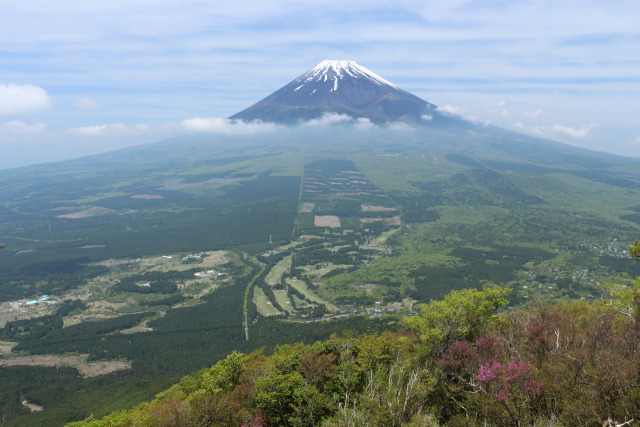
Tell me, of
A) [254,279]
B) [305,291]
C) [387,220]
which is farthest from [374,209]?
[305,291]

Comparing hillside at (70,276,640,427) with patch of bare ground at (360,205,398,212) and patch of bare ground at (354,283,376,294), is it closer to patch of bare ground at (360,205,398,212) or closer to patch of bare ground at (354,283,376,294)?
patch of bare ground at (354,283,376,294)

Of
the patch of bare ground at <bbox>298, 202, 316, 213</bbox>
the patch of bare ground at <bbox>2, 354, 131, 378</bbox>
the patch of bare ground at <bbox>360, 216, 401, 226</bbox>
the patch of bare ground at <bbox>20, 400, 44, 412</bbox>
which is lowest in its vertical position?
the patch of bare ground at <bbox>20, 400, 44, 412</bbox>

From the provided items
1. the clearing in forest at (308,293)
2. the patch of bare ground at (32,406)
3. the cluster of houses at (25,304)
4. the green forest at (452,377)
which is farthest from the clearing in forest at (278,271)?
the green forest at (452,377)

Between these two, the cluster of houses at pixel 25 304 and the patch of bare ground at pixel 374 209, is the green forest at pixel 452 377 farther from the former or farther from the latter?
the patch of bare ground at pixel 374 209

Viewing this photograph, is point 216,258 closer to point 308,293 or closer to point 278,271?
point 278,271

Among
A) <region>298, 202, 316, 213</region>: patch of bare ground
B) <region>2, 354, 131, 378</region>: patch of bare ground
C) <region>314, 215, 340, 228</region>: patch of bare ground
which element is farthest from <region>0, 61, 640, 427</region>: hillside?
<region>314, 215, 340, 228</region>: patch of bare ground

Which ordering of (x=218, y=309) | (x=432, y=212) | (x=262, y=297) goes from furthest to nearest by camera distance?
1. (x=432, y=212)
2. (x=262, y=297)
3. (x=218, y=309)

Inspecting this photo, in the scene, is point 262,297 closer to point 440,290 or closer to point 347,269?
point 347,269

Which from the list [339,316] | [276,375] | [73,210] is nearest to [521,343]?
[276,375]
